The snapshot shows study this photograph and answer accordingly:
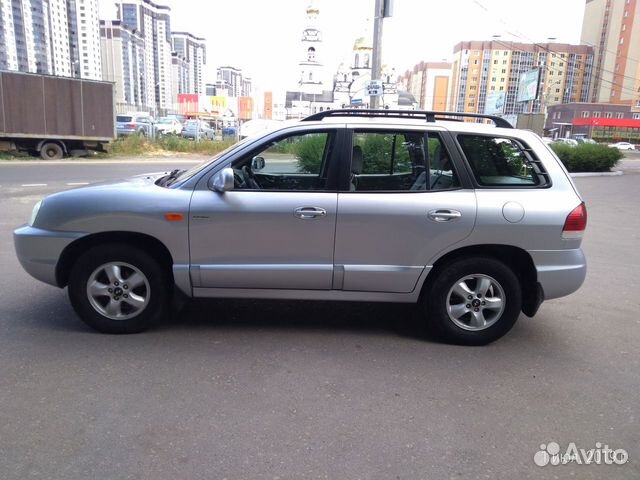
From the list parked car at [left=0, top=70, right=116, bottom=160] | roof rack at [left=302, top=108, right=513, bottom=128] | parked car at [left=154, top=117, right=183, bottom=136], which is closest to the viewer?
roof rack at [left=302, top=108, right=513, bottom=128]

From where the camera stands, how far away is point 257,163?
451 cm

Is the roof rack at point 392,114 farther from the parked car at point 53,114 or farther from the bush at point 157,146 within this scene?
the bush at point 157,146

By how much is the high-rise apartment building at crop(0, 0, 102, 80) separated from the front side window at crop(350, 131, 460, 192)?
180 ft

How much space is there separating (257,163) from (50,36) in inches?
2419

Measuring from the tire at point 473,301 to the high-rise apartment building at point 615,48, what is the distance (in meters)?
107

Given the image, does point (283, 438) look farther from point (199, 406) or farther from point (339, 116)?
point (339, 116)

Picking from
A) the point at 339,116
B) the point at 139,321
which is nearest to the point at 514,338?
the point at 339,116

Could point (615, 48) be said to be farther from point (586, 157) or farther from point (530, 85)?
point (586, 157)

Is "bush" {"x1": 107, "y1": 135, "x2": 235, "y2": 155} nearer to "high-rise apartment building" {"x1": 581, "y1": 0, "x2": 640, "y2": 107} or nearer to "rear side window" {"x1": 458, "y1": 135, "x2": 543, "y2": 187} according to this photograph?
"rear side window" {"x1": 458, "y1": 135, "x2": 543, "y2": 187}

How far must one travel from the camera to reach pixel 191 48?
106125mm

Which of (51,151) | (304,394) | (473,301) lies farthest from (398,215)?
(51,151)

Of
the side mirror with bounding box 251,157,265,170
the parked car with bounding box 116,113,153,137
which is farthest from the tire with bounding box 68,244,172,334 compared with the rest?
the parked car with bounding box 116,113,153,137

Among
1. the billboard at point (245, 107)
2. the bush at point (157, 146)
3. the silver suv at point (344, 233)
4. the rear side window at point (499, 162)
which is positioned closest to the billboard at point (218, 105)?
the billboard at point (245, 107)

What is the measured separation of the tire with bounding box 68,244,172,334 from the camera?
4.08 metres
